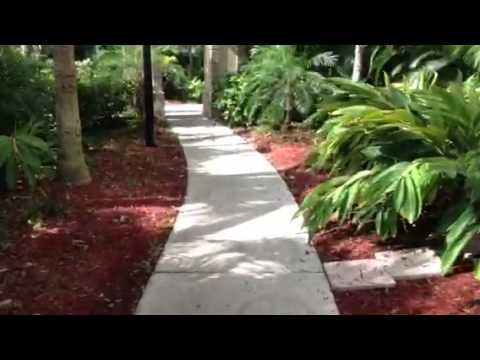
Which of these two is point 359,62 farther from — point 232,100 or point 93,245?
point 232,100

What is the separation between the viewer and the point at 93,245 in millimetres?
4723

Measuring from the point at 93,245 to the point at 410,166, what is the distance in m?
2.56

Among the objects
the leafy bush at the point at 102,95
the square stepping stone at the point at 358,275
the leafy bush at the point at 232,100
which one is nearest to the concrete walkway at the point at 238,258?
the square stepping stone at the point at 358,275

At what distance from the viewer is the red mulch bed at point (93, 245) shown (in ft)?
12.3

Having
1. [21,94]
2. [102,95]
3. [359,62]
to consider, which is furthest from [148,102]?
[359,62]

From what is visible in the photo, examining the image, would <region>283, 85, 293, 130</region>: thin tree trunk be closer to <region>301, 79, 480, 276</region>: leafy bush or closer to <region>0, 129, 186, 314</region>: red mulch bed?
<region>0, 129, 186, 314</region>: red mulch bed

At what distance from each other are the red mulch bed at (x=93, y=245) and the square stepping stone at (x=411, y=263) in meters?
1.76

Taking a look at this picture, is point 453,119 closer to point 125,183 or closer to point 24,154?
point 24,154

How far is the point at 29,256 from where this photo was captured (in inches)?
174

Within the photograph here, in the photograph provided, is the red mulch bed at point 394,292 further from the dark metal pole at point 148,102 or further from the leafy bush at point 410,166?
the dark metal pole at point 148,102

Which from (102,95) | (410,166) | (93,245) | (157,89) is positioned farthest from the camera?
(157,89)

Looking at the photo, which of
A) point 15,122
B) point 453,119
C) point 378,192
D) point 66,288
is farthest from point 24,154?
point 453,119

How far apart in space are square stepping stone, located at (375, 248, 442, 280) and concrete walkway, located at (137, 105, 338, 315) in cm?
48

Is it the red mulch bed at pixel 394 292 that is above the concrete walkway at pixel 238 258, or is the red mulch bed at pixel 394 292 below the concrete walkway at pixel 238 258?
above
